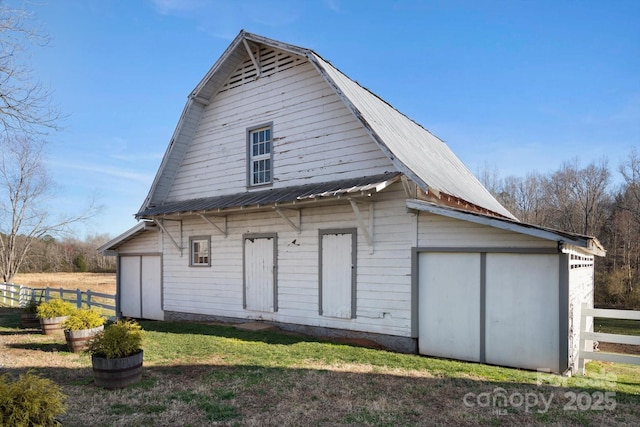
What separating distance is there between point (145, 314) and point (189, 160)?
18.8ft

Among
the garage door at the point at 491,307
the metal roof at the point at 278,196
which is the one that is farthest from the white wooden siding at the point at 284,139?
the garage door at the point at 491,307

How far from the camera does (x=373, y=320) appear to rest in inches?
350

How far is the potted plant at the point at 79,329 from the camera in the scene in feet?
26.9

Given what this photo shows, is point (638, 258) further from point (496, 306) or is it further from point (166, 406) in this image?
point (166, 406)

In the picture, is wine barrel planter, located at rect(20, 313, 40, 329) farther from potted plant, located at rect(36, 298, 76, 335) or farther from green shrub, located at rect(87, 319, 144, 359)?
green shrub, located at rect(87, 319, 144, 359)

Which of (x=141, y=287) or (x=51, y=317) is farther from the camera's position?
(x=141, y=287)

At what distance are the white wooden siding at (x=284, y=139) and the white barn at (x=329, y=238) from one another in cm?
4

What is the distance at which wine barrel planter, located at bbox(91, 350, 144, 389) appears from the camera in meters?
5.89

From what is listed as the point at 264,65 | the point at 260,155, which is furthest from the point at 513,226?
the point at 264,65

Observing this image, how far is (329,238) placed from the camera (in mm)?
9688

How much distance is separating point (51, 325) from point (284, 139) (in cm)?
776

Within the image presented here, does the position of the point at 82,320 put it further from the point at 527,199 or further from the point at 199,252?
the point at 527,199

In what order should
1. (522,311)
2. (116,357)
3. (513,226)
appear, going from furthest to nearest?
(522,311)
(513,226)
(116,357)

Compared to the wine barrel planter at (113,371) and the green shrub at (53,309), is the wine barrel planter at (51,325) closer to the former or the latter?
the green shrub at (53,309)
